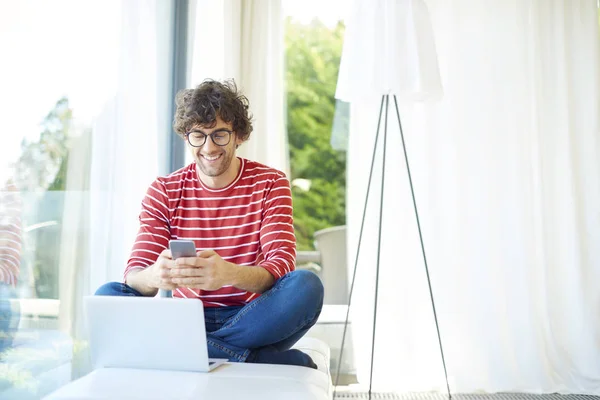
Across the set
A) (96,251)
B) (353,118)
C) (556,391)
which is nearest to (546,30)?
(353,118)

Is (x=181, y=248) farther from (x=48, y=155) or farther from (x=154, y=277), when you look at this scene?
(x=48, y=155)

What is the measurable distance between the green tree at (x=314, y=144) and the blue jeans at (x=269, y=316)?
391cm

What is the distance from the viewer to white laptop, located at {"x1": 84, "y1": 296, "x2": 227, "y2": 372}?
5.49ft

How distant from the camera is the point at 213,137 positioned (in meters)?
2.18

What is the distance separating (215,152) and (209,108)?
0.47ft

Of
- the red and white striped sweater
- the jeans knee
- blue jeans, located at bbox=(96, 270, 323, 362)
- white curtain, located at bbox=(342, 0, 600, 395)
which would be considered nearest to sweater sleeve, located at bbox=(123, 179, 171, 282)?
the red and white striped sweater

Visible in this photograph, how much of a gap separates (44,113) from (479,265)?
232cm

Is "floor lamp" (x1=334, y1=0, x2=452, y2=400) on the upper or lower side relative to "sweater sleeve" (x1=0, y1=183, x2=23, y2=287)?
upper

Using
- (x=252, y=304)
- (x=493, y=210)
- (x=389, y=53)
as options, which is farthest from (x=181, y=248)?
(x=493, y=210)

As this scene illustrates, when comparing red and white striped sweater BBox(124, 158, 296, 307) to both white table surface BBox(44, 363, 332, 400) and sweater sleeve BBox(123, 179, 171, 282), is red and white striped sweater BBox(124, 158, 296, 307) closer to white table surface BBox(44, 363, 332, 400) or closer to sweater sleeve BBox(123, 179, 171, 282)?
sweater sleeve BBox(123, 179, 171, 282)

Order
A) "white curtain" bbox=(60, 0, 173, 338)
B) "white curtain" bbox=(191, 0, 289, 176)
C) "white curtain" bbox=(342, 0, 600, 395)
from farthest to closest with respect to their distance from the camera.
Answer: "white curtain" bbox=(191, 0, 289, 176) < "white curtain" bbox=(342, 0, 600, 395) < "white curtain" bbox=(60, 0, 173, 338)

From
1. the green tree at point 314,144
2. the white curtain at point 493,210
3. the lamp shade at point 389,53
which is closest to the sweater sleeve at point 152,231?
the lamp shade at point 389,53

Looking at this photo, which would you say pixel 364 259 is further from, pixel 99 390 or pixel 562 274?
pixel 99 390

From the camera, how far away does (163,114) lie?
3201 millimetres
